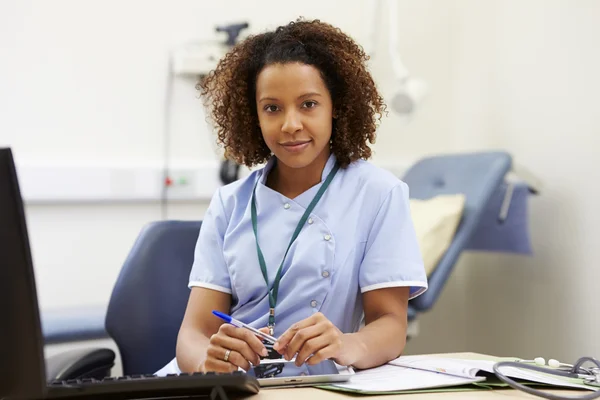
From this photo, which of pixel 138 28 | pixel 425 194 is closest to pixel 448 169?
pixel 425 194

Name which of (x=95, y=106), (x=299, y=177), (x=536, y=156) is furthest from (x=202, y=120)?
(x=299, y=177)

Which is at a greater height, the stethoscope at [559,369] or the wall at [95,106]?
the wall at [95,106]

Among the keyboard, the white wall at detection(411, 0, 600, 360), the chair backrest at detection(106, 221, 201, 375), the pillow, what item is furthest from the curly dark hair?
the white wall at detection(411, 0, 600, 360)

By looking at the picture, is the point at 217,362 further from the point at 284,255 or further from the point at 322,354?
the point at 284,255

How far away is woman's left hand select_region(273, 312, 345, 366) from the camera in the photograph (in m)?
0.92

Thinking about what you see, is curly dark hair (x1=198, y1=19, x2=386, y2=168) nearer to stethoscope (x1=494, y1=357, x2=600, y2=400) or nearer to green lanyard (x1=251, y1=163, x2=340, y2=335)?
green lanyard (x1=251, y1=163, x2=340, y2=335)

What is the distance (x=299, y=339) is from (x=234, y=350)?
0.28 ft

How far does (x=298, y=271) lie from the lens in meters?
1.18

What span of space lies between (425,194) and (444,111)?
64 cm

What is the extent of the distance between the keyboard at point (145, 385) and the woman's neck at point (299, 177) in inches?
22.7

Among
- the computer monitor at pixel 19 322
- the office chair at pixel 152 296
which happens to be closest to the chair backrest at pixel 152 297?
the office chair at pixel 152 296

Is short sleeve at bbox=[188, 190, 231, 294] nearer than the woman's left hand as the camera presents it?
No

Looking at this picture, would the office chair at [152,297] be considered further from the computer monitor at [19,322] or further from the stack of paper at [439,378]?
the computer monitor at [19,322]

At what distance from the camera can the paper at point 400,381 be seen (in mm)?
846
